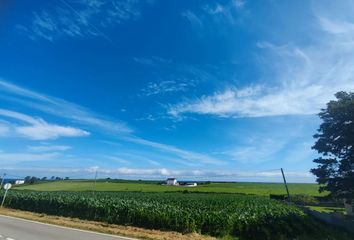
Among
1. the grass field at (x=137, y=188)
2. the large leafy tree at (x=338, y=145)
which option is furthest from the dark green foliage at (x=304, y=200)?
the large leafy tree at (x=338, y=145)

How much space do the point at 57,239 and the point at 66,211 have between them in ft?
44.9

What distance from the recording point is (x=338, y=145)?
28.3 m

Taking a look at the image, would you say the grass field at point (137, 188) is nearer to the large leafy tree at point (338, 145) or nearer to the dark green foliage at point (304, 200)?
the dark green foliage at point (304, 200)

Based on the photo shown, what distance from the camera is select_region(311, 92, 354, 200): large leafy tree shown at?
27.3 meters

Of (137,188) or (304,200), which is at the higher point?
(137,188)

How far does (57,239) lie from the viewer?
12.4 meters

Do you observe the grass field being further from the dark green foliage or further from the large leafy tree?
the large leafy tree

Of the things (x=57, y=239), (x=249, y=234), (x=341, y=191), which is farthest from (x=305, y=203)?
(x=57, y=239)

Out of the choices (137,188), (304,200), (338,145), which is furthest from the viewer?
(137,188)

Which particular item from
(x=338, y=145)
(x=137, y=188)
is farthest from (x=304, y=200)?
(x=137, y=188)

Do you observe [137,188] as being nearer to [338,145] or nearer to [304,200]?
[304,200]

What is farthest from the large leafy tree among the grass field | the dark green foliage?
the grass field

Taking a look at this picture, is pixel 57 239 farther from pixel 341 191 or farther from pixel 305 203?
pixel 305 203

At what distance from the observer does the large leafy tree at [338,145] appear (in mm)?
27312
